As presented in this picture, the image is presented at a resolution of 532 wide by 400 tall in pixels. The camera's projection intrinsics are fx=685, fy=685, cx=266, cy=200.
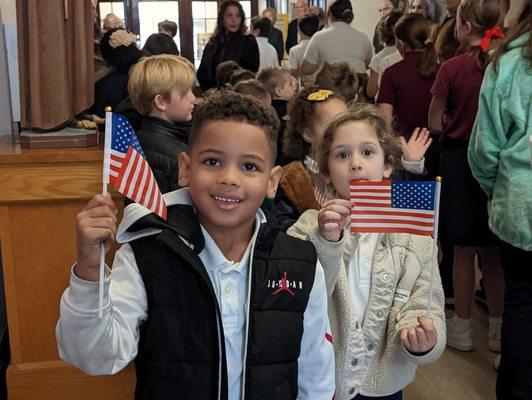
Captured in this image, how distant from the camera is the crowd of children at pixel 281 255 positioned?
1.45 m

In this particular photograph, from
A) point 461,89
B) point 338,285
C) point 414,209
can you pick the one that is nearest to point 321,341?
point 338,285

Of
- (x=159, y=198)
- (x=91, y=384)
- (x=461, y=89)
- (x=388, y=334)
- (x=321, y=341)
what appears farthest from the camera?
(x=461, y=89)

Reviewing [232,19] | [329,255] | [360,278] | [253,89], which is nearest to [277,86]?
[253,89]

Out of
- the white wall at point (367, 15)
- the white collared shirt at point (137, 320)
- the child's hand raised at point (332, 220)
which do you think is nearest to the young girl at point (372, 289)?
the child's hand raised at point (332, 220)

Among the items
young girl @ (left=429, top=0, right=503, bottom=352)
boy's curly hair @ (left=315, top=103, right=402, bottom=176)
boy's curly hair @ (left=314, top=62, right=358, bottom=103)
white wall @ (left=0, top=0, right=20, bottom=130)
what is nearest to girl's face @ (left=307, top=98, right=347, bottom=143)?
boy's curly hair @ (left=315, top=103, right=402, bottom=176)

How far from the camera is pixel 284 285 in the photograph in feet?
5.03

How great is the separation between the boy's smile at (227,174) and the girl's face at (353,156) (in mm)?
469

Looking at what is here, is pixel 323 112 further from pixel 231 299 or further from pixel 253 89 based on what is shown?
pixel 231 299

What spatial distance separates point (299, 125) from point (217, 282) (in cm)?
131

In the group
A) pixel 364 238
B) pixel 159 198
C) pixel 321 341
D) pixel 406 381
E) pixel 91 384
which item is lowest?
pixel 91 384

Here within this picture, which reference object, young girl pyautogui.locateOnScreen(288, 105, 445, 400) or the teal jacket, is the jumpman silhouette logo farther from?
the teal jacket

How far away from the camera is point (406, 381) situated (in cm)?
202

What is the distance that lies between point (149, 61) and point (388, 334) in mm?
1671

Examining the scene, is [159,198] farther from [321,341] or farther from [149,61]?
[149,61]
